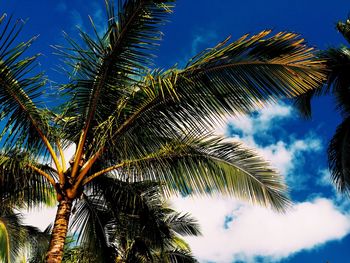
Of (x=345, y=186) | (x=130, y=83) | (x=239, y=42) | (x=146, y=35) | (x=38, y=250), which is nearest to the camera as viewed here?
(x=239, y=42)

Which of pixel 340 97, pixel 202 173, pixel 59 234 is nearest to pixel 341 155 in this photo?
pixel 340 97

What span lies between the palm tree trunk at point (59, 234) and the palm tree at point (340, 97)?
9.65m

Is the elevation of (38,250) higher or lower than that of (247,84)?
lower

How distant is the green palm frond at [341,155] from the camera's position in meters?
13.0

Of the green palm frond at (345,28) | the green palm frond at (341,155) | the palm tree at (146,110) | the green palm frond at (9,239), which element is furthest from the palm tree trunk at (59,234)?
the green palm frond at (345,28)

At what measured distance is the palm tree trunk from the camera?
565 cm

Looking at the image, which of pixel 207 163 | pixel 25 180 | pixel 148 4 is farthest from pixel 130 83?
pixel 25 180

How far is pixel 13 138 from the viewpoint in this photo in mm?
A: 6559

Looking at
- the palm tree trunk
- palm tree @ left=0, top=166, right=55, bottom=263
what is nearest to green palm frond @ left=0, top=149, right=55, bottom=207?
palm tree @ left=0, top=166, right=55, bottom=263

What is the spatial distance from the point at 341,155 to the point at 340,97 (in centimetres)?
214

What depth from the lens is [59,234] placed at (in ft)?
19.2

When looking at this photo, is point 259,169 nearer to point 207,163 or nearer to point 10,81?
point 207,163

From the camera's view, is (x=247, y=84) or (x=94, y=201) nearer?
(x=247, y=84)

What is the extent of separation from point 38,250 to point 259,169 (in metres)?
10.0
